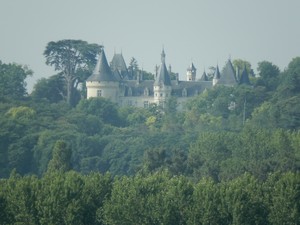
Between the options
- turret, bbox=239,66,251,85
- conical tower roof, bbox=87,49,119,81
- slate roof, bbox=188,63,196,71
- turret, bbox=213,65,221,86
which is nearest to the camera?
conical tower roof, bbox=87,49,119,81

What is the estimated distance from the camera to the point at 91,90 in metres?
155

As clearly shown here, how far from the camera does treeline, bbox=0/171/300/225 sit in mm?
76125

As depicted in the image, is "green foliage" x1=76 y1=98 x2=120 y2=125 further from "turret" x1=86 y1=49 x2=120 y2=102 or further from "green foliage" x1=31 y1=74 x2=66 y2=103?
"green foliage" x1=31 y1=74 x2=66 y2=103

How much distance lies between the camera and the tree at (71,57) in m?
157

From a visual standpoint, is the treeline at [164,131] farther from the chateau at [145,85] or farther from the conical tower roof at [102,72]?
the conical tower roof at [102,72]

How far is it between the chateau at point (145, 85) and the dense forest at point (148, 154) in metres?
2.41

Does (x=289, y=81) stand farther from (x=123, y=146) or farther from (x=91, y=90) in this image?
(x=123, y=146)

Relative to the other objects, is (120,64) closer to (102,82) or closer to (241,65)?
(102,82)

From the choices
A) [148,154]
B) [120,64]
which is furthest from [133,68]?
[148,154]

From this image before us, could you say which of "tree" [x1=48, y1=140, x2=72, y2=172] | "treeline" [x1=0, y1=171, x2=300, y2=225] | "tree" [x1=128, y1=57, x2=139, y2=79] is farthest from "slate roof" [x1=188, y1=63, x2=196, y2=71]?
"treeline" [x1=0, y1=171, x2=300, y2=225]

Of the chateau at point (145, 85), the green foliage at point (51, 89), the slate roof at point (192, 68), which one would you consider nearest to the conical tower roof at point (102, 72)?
Answer: the chateau at point (145, 85)

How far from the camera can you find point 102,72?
505 ft

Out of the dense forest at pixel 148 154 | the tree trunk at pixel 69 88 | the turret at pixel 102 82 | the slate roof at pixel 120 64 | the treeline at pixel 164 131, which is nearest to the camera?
the dense forest at pixel 148 154

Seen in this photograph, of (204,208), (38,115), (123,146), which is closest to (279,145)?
(123,146)
